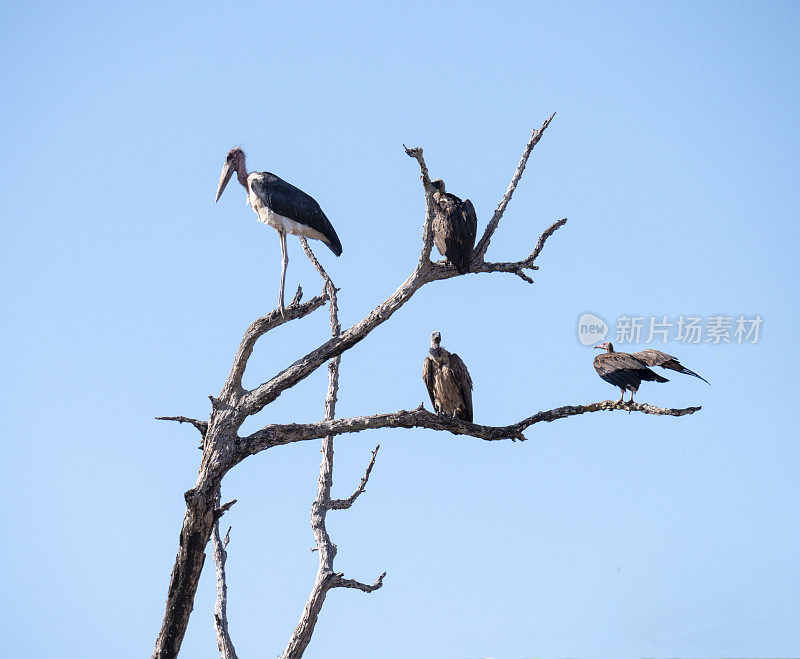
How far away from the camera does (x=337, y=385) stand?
1153 centimetres

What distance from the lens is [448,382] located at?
8750 millimetres

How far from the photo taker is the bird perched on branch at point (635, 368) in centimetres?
826

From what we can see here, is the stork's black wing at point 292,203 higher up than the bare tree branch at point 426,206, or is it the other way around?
the stork's black wing at point 292,203

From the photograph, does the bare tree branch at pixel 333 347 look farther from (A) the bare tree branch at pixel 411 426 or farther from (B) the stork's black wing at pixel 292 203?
(B) the stork's black wing at pixel 292 203

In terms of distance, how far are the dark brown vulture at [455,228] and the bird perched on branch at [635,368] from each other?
1598 millimetres

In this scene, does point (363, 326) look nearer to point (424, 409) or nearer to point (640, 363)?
point (424, 409)

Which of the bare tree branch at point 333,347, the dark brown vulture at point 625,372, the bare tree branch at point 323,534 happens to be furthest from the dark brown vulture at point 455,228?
the dark brown vulture at point 625,372

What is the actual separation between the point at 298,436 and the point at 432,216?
2.24 meters

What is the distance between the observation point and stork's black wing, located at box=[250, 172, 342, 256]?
930 cm

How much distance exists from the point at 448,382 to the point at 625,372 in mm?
1601

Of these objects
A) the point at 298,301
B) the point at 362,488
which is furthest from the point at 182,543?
the point at 362,488

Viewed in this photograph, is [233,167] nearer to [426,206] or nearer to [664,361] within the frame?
[426,206]

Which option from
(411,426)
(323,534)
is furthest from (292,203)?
(323,534)

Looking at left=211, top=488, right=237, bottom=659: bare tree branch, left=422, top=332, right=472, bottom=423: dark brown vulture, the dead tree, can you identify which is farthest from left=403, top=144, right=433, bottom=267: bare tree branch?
left=211, top=488, right=237, bottom=659: bare tree branch
